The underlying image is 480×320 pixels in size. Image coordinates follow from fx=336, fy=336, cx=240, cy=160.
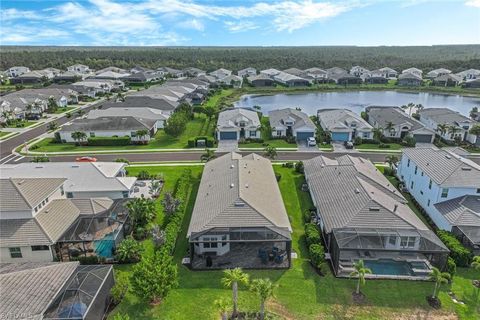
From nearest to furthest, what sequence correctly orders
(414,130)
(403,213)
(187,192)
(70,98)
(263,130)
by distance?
(403,213) < (187,192) < (414,130) < (263,130) < (70,98)

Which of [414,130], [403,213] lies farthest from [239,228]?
[414,130]

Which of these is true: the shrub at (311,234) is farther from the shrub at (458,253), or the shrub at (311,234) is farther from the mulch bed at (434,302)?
the shrub at (458,253)

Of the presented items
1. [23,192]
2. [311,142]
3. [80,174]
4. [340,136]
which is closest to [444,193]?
[311,142]

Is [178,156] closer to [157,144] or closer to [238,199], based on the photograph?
[157,144]

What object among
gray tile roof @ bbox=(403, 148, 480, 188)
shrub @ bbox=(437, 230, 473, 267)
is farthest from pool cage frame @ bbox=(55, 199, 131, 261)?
gray tile roof @ bbox=(403, 148, 480, 188)

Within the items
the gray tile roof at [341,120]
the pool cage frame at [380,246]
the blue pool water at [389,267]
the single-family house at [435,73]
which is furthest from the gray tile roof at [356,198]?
the single-family house at [435,73]

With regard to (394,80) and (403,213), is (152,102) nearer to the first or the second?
(403,213)
